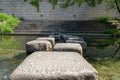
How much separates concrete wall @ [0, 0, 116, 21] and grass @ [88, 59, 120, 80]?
1881 centimetres

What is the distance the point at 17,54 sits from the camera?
934 cm

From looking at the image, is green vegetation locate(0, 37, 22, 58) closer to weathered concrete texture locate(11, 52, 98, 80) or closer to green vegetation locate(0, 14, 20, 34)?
weathered concrete texture locate(11, 52, 98, 80)

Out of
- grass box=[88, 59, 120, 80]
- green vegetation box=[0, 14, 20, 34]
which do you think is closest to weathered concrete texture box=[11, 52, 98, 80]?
grass box=[88, 59, 120, 80]

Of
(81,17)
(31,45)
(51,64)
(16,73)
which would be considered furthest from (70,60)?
(81,17)

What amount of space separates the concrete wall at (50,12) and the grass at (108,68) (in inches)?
741

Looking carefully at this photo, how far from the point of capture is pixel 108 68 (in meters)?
7.35

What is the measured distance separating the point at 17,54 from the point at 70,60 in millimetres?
5721

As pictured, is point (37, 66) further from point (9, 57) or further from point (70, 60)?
point (9, 57)

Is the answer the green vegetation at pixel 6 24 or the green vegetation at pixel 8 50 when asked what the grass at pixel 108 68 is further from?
the green vegetation at pixel 6 24

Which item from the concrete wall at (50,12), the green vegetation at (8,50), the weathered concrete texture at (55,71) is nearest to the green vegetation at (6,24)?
the concrete wall at (50,12)

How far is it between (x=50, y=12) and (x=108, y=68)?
2044cm

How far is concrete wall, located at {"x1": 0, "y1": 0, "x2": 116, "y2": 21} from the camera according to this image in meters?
27.1

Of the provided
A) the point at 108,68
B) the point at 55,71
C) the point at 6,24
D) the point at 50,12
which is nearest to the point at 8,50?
the point at 108,68

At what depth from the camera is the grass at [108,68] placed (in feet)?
21.0
